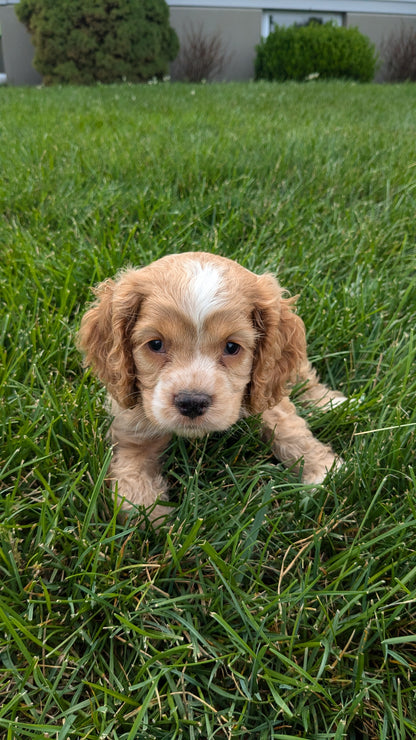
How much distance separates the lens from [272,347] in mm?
2645

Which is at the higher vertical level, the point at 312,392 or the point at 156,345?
the point at 156,345

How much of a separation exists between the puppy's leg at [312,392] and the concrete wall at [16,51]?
68.7ft

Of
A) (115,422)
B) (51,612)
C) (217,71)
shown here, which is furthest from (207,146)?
(217,71)

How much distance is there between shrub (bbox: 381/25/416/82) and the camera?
74.0 ft

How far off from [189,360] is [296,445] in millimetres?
723

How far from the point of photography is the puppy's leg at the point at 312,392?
120 inches

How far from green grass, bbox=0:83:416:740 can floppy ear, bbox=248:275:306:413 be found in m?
0.21

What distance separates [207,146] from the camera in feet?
19.4

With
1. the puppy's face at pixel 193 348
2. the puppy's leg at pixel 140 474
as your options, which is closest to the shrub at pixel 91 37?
the puppy's face at pixel 193 348

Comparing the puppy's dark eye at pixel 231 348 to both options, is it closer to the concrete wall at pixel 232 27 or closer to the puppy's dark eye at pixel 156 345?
the puppy's dark eye at pixel 156 345

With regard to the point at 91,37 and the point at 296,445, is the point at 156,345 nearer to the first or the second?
the point at 296,445

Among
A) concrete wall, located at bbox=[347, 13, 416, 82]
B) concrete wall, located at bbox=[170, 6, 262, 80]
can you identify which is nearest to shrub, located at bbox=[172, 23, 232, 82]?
concrete wall, located at bbox=[170, 6, 262, 80]

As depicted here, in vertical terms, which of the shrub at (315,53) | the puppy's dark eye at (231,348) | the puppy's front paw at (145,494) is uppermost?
the shrub at (315,53)

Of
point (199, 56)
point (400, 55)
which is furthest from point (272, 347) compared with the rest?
point (400, 55)
